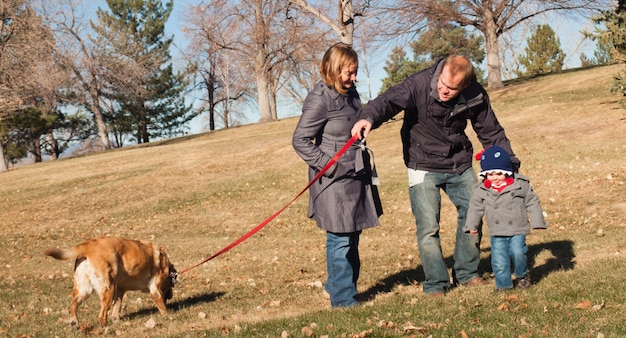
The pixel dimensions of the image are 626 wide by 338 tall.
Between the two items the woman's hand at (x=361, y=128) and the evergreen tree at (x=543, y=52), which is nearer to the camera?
the woman's hand at (x=361, y=128)

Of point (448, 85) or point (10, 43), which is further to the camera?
point (10, 43)

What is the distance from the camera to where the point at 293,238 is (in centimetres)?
1311

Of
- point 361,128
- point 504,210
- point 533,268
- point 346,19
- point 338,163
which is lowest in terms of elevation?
point 533,268

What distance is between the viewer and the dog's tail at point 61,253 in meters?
6.26

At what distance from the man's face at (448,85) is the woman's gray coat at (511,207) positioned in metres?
0.93

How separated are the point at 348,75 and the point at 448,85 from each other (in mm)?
913

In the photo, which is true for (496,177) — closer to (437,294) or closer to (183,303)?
(437,294)

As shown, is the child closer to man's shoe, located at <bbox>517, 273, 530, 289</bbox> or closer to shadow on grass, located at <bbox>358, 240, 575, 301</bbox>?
man's shoe, located at <bbox>517, 273, 530, 289</bbox>

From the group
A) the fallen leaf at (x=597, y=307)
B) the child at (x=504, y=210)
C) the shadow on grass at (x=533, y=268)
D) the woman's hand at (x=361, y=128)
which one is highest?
the woman's hand at (x=361, y=128)

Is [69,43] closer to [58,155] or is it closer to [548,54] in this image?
[58,155]

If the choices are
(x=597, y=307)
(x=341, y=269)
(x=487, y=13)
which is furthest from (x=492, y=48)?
(x=597, y=307)

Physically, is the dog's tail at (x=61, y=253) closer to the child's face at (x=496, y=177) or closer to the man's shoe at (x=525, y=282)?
the child's face at (x=496, y=177)

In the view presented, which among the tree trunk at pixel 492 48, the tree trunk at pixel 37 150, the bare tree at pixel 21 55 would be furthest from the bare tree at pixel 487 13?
the tree trunk at pixel 37 150

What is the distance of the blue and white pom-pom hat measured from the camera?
5.96m
